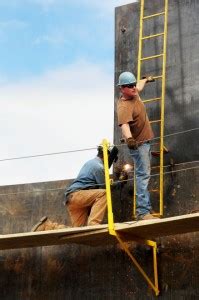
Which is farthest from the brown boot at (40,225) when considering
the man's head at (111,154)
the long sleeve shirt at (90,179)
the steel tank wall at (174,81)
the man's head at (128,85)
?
the man's head at (128,85)

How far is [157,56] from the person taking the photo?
9391 mm

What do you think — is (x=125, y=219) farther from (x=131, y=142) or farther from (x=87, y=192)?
(x=131, y=142)

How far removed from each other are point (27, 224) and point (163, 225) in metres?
3.00

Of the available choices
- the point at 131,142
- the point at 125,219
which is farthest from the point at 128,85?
the point at 125,219

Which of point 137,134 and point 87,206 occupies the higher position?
point 137,134

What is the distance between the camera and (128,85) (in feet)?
27.9

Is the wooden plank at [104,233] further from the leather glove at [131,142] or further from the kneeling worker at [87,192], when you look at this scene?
the leather glove at [131,142]

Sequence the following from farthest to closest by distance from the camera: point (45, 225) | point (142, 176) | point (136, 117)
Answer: point (45, 225) → point (136, 117) → point (142, 176)

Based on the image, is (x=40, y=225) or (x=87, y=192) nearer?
(x=87, y=192)

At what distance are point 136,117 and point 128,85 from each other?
442 mm

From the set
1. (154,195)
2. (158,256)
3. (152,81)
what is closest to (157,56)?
(152,81)

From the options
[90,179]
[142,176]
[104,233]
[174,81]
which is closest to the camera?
[104,233]

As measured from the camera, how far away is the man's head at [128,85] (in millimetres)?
8492

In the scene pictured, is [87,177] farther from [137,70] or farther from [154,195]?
[137,70]
